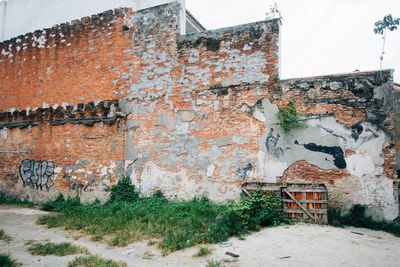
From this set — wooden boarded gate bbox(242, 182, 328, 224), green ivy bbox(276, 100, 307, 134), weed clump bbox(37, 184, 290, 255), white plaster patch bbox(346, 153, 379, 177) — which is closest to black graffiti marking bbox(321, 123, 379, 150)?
white plaster patch bbox(346, 153, 379, 177)

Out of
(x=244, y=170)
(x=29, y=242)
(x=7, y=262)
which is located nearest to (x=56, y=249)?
(x=7, y=262)

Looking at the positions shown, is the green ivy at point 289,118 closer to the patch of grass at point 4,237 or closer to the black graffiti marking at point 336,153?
the black graffiti marking at point 336,153

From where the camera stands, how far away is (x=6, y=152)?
10.2 m

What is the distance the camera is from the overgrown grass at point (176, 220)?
504cm

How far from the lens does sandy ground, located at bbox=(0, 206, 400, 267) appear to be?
3826mm

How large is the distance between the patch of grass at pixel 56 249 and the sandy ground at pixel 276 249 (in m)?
0.12

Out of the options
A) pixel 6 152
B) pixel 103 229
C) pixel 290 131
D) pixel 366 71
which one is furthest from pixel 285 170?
pixel 6 152

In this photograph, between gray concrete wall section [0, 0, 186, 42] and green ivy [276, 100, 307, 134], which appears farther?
gray concrete wall section [0, 0, 186, 42]

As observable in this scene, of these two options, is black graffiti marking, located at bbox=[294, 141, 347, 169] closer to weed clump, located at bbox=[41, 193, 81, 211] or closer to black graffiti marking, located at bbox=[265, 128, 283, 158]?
black graffiti marking, located at bbox=[265, 128, 283, 158]

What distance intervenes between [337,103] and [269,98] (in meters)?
1.52

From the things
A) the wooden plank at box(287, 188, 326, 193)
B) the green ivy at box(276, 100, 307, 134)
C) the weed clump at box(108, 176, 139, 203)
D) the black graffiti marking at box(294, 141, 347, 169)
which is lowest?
the weed clump at box(108, 176, 139, 203)

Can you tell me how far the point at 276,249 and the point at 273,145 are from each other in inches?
112

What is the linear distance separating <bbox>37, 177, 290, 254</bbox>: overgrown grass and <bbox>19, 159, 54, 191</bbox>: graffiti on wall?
257cm

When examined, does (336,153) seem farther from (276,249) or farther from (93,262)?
(93,262)
